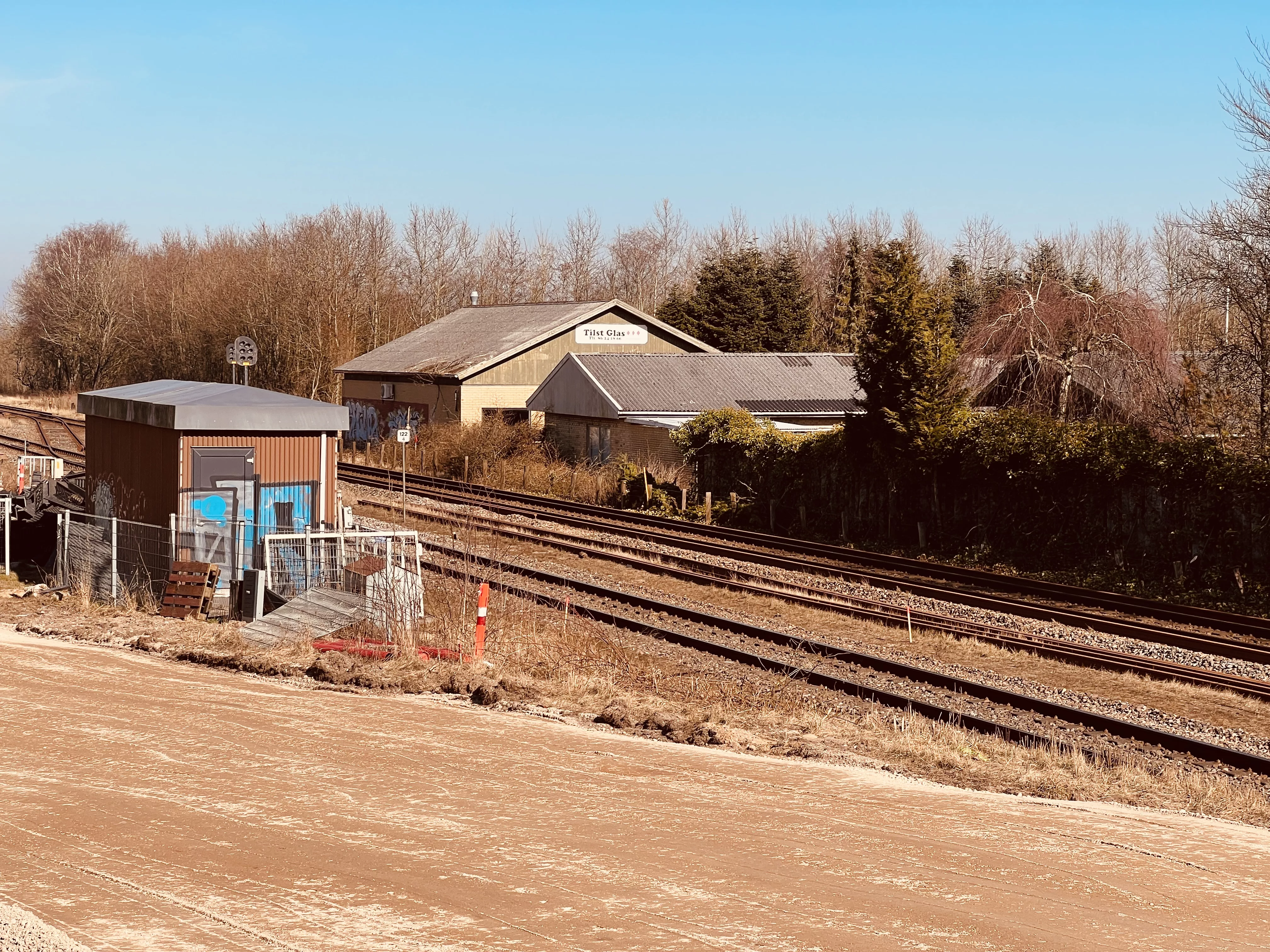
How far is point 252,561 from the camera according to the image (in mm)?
17828

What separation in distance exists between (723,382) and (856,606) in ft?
83.3

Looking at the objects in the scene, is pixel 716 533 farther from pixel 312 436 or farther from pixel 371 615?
pixel 371 615

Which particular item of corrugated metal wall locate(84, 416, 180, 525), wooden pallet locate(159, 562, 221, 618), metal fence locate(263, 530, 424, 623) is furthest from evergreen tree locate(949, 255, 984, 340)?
wooden pallet locate(159, 562, 221, 618)

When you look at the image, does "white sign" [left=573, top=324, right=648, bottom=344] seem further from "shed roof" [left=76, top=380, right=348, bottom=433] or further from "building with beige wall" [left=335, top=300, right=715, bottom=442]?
"shed roof" [left=76, top=380, right=348, bottom=433]

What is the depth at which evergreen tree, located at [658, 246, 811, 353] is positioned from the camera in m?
66.2

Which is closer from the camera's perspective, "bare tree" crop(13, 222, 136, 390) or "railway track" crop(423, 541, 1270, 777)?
"railway track" crop(423, 541, 1270, 777)

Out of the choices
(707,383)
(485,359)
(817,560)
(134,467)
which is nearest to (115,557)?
(134,467)

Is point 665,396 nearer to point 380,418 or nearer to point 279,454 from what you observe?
point 380,418

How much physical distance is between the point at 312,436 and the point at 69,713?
9.24 metres

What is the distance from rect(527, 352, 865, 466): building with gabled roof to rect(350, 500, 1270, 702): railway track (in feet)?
31.7

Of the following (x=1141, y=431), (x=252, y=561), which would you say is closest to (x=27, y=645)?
(x=252, y=561)

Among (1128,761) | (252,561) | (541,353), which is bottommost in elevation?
(1128,761)

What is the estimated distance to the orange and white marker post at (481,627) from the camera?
570 inches

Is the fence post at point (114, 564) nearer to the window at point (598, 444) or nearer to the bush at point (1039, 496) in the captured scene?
the bush at point (1039, 496)
